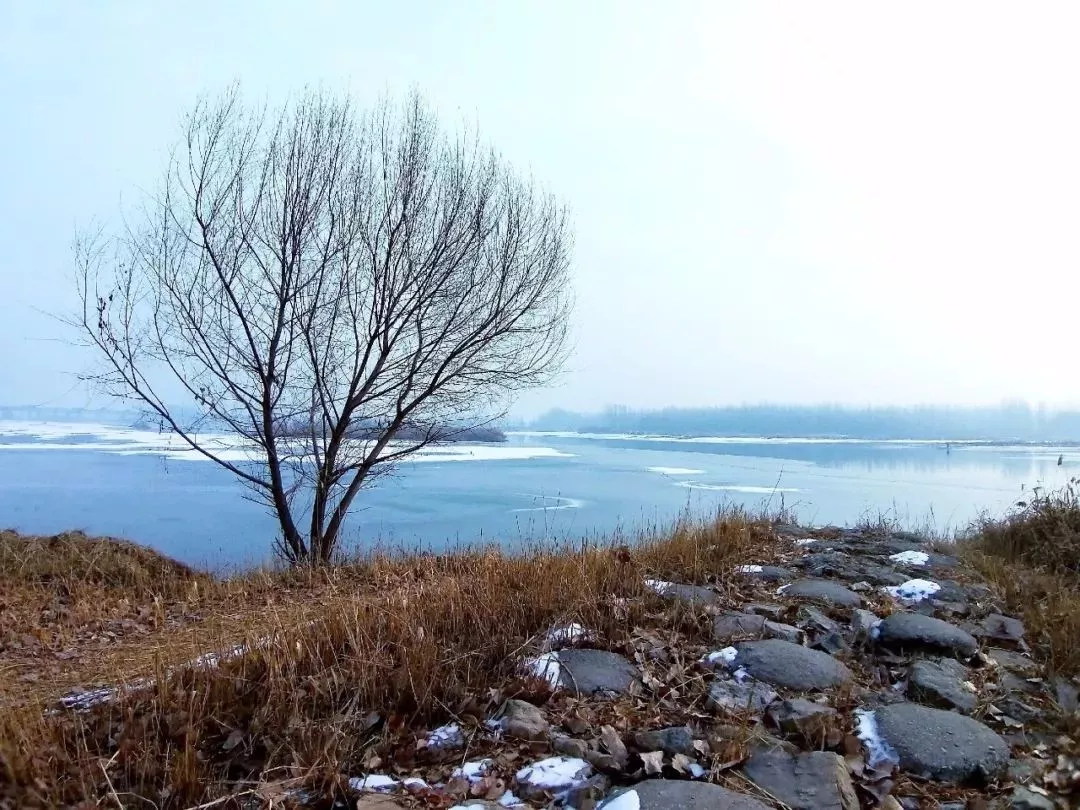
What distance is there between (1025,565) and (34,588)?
1021 centimetres

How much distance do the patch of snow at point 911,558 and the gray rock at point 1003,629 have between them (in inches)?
69.1

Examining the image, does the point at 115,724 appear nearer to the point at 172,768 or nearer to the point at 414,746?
the point at 172,768

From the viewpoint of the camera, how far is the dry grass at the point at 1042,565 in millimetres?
3902

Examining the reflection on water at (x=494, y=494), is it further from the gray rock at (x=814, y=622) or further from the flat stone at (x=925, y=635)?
the flat stone at (x=925, y=635)

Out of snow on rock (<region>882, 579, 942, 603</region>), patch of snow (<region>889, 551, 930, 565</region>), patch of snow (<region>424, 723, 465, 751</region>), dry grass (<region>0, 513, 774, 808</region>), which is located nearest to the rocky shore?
patch of snow (<region>424, 723, 465, 751</region>)

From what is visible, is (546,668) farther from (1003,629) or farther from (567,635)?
(1003,629)

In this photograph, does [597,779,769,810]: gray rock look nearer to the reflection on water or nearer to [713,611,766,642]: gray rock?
[713,611,766,642]: gray rock

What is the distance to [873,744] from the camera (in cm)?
271

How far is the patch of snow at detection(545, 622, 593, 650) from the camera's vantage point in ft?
12.3

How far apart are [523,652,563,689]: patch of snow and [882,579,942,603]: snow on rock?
3.15 meters

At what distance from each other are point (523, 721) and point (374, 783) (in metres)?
0.68

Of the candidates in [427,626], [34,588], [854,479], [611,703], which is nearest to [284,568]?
[34,588]

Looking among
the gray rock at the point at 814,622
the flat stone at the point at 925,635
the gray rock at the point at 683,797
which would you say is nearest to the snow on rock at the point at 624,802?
the gray rock at the point at 683,797

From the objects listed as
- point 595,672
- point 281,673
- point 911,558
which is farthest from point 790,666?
point 911,558
